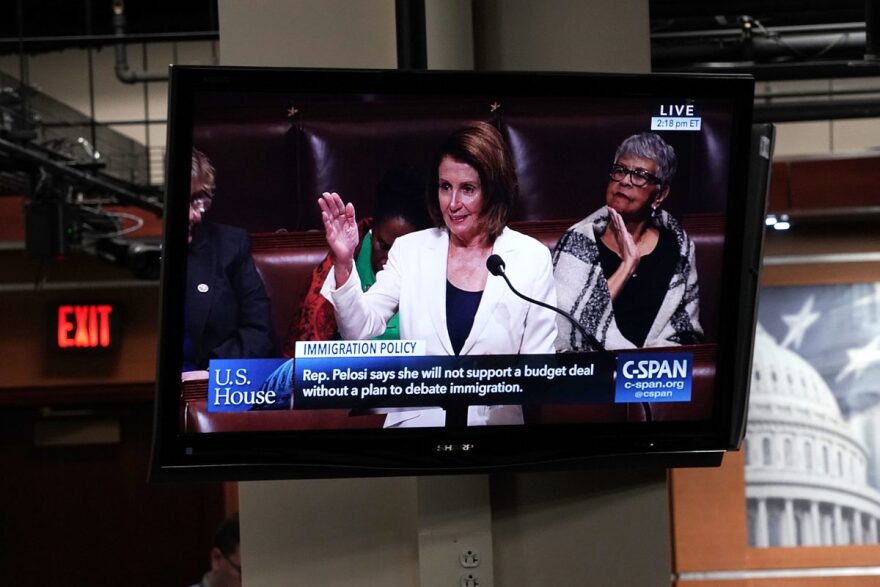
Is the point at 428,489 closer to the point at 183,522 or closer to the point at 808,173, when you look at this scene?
the point at 808,173

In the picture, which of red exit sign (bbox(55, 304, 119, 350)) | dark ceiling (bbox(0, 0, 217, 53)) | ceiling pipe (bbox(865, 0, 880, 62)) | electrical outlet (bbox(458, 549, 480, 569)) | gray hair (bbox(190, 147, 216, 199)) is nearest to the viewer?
gray hair (bbox(190, 147, 216, 199))

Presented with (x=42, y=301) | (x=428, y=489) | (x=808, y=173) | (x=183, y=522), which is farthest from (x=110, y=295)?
(x=428, y=489)

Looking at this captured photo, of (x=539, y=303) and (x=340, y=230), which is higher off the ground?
(x=340, y=230)

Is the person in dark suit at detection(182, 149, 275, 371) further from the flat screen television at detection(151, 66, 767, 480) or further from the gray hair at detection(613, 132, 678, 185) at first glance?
the gray hair at detection(613, 132, 678, 185)

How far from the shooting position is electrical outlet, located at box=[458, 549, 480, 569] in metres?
2.66

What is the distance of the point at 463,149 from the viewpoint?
2.31m

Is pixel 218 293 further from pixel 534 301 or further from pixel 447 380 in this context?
pixel 534 301

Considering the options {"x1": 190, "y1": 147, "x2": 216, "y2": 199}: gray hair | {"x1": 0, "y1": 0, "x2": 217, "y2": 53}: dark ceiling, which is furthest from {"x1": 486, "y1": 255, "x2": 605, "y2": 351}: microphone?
Result: {"x1": 0, "y1": 0, "x2": 217, "y2": 53}: dark ceiling

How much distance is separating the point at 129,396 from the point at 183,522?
1.58 m

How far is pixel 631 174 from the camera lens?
92.6 inches

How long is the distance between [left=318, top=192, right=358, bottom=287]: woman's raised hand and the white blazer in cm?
2

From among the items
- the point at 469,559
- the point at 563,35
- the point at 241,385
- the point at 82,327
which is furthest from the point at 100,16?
the point at 241,385

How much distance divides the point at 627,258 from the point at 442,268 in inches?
13.7

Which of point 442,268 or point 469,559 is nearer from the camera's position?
point 442,268
